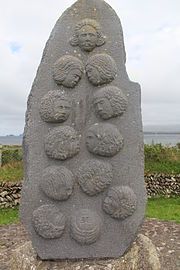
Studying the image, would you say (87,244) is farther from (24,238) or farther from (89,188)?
(24,238)

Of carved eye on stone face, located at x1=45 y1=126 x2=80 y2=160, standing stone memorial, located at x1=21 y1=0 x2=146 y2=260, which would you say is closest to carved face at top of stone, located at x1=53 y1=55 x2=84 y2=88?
standing stone memorial, located at x1=21 y1=0 x2=146 y2=260

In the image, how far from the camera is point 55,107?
19.0 ft

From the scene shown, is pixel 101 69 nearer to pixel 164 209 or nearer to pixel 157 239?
pixel 157 239

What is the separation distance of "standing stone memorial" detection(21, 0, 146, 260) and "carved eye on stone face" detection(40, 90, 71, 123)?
0.01 m

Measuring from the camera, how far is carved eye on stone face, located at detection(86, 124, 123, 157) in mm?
5727

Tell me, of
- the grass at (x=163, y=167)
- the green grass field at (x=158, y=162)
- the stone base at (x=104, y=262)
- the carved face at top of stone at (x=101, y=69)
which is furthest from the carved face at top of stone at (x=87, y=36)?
the grass at (x=163, y=167)

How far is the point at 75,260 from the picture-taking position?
5824 millimetres

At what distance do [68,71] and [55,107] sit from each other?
0.47m


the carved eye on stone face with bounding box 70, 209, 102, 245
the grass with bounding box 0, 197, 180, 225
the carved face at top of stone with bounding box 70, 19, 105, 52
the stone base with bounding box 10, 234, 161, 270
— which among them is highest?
the carved face at top of stone with bounding box 70, 19, 105, 52

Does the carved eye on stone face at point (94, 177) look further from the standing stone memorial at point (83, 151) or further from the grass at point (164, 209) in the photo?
the grass at point (164, 209)

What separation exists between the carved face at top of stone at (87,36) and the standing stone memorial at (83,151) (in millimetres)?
→ 12

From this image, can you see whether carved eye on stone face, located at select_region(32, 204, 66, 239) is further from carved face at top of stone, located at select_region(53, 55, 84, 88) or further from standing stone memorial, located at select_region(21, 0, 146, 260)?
carved face at top of stone, located at select_region(53, 55, 84, 88)

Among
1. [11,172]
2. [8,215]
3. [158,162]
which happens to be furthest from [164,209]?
[11,172]

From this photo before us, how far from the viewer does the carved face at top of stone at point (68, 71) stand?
19.1ft
